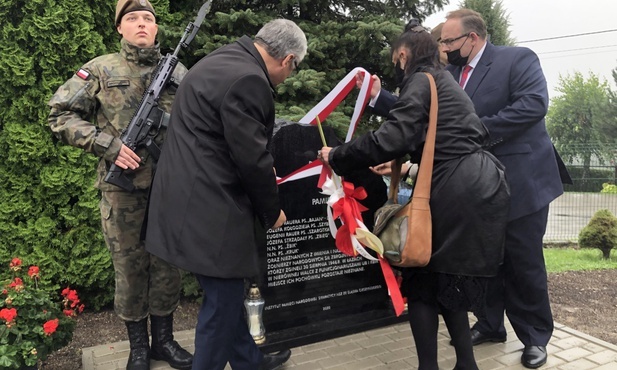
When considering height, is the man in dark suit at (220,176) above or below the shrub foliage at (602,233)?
above

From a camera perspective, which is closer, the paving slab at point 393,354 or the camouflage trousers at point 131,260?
the camouflage trousers at point 131,260

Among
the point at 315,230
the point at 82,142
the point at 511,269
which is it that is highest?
the point at 82,142

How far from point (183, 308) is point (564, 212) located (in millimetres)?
15193

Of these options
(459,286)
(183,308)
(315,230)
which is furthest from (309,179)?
(183,308)

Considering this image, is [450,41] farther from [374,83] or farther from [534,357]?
[534,357]

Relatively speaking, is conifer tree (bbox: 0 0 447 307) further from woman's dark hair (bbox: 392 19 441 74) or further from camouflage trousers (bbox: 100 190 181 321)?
woman's dark hair (bbox: 392 19 441 74)

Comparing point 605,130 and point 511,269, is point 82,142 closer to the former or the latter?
point 511,269

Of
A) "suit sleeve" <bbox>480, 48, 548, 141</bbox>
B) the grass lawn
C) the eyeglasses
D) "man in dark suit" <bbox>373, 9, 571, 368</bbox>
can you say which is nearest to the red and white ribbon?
"man in dark suit" <bbox>373, 9, 571, 368</bbox>

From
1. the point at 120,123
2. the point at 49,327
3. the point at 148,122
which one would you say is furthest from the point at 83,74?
the point at 49,327

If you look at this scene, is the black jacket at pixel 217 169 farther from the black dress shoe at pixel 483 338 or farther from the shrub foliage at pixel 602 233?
the shrub foliage at pixel 602 233

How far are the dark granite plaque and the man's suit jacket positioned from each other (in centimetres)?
68

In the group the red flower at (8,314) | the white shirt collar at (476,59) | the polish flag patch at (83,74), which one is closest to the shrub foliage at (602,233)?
the white shirt collar at (476,59)

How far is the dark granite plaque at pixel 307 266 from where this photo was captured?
3.59 m

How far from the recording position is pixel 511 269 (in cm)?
351
